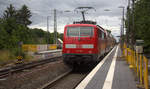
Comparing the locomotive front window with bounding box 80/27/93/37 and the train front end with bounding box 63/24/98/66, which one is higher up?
the locomotive front window with bounding box 80/27/93/37

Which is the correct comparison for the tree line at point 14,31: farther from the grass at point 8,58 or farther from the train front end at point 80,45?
the train front end at point 80,45

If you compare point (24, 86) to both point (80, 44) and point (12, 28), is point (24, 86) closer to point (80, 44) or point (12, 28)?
point (80, 44)

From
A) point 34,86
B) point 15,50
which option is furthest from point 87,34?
point 15,50

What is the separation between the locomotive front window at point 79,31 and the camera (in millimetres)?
14266

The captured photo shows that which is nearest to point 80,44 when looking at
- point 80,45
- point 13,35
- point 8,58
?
point 80,45

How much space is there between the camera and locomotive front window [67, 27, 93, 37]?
14266 mm

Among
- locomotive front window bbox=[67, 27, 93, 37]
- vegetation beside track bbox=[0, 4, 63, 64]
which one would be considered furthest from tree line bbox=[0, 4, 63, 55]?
locomotive front window bbox=[67, 27, 93, 37]

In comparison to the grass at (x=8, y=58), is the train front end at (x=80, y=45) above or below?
above

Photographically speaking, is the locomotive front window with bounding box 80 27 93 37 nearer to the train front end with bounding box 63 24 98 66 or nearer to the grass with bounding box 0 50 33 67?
the train front end with bounding box 63 24 98 66

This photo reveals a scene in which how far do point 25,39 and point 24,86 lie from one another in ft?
183

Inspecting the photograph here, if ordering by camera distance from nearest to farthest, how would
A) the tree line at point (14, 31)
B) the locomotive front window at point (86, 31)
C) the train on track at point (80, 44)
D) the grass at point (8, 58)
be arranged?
1. the train on track at point (80, 44)
2. the locomotive front window at point (86, 31)
3. the grass at point (8, 58)
4. the tree line at point (14, 31)

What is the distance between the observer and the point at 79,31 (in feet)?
47.3

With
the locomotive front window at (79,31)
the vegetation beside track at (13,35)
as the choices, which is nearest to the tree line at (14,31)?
the vegetation beside track at (13,35)

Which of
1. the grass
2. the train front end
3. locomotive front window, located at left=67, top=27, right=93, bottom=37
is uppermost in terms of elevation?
locomotive front window, located at left=67, top=27, right=93, bottom=37
